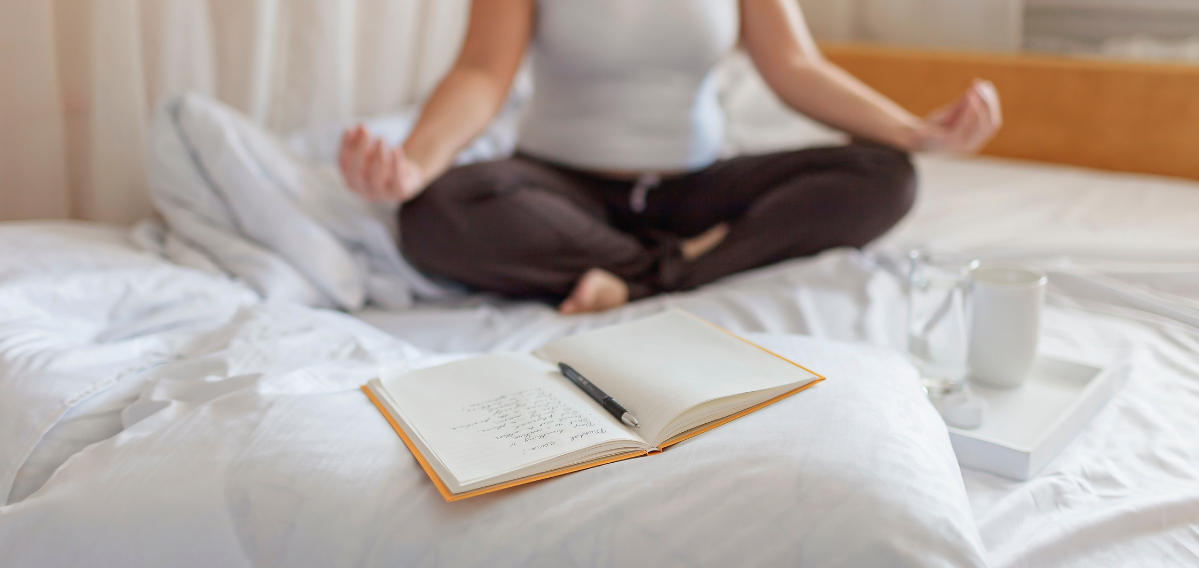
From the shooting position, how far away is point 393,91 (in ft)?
5.05

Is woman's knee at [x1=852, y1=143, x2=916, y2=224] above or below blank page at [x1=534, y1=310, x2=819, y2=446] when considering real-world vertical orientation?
above

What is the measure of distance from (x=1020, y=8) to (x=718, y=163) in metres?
0.98

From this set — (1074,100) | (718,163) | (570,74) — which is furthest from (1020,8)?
(570,74)

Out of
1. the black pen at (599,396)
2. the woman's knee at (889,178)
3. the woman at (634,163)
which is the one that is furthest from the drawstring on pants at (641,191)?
the black pen at (599,396)

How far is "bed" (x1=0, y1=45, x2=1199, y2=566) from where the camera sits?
474mm

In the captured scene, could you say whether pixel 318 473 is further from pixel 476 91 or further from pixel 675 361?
pixel 476 91

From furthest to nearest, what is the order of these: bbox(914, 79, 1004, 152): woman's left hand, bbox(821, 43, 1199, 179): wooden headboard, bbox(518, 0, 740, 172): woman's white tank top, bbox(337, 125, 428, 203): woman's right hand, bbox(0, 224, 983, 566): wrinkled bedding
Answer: bbox(821, 43, 1199, 179): wooden headboard
bbox(518, 0, 740, 172): woman's white tank top
bbox(914, 79, 1004, 152): woman's left hand
bbox(337, 125, 428, 203): woman's right hand
bbox(0, 224, 983, 566): wrinkled bedding

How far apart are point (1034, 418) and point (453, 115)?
0.74 m

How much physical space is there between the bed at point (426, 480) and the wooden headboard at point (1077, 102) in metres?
0.70

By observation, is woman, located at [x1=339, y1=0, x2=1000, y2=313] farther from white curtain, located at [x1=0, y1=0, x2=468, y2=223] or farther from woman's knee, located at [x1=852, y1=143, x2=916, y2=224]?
white curtain, located at [x1=0, y1=0, x2=468, y2=223]

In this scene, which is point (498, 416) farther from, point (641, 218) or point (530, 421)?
point (641, 218)

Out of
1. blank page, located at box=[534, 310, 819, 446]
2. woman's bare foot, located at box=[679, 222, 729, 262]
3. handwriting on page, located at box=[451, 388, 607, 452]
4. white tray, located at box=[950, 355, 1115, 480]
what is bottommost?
woman's bare foot, located at box=[679, 222, 729, 262]

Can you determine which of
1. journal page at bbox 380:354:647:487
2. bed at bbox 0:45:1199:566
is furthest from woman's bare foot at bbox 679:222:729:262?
journal page at bbox 380:354:647:487

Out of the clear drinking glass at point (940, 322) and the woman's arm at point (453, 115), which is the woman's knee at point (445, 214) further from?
the clear drinking glass at point (940, 322)
